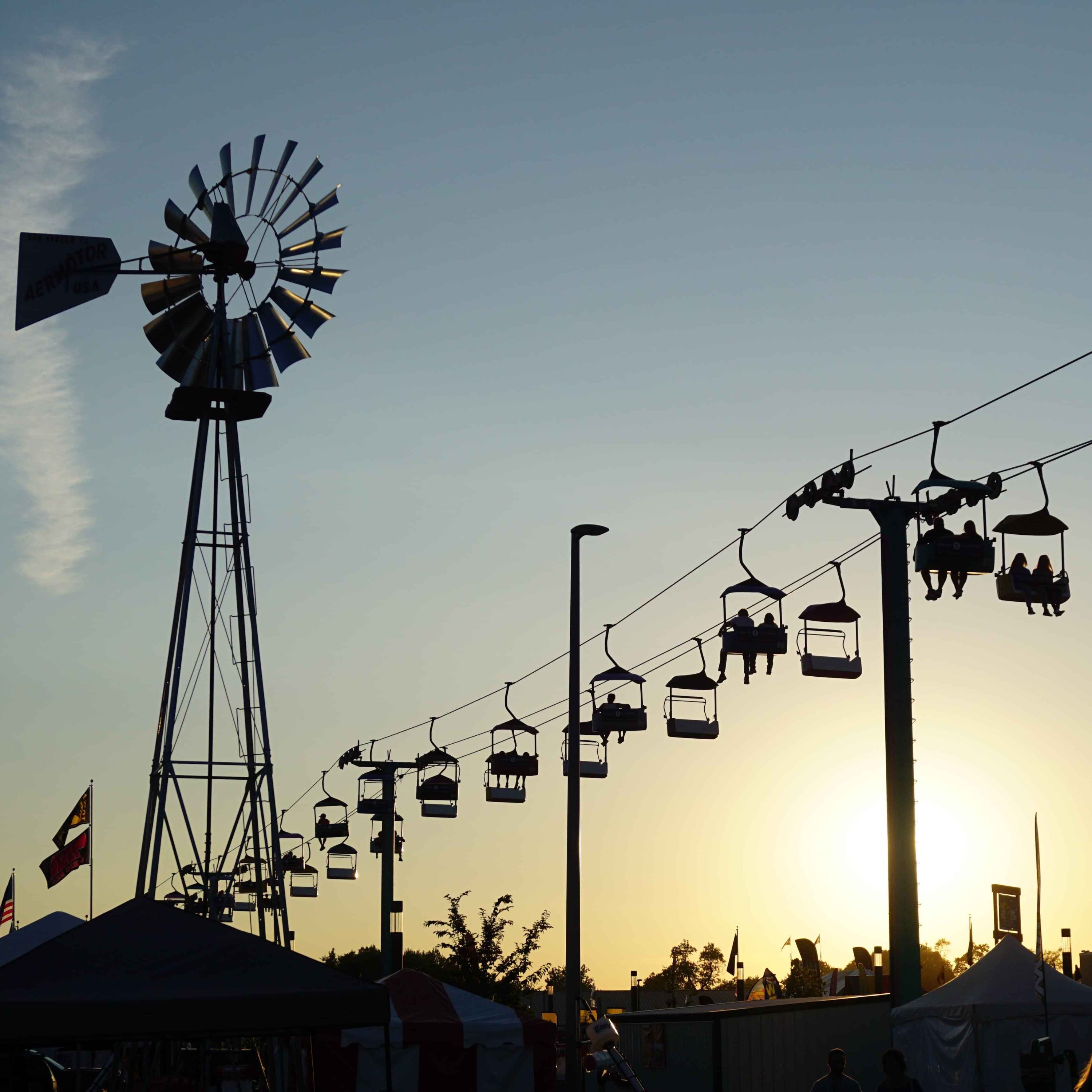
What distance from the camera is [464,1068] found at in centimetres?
2736

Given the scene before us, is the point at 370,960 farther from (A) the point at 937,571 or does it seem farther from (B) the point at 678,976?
(A) the point at 937,571

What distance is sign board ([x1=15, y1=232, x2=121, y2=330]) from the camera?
21.7 meters

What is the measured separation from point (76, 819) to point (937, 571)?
32.4 m

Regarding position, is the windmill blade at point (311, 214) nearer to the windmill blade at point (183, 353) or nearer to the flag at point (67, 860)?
the windmill blade at point (183, 353)

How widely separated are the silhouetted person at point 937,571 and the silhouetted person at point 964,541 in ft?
0.38

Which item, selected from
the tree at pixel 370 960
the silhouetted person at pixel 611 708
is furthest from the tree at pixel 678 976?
the silhouetted person at pixel 611 708

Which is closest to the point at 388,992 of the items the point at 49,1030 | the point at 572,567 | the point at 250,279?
the point at 49,1030

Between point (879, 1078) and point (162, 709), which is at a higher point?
point (162, 709)

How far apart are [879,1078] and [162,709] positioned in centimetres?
1328

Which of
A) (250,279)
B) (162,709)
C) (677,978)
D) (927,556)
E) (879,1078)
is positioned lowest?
(677,978)

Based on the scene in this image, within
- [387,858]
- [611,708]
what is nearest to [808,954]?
[387,858]

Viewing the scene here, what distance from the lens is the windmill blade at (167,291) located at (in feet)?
78.3

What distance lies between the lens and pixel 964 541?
→ 1920 centimetres

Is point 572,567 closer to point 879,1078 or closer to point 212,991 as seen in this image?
point 879,1078
